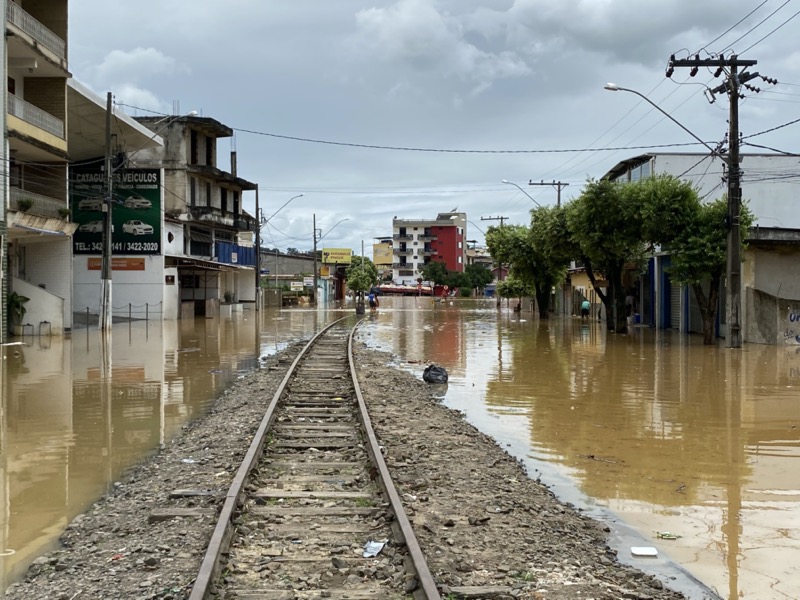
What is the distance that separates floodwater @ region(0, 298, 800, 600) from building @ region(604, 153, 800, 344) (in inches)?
97.9

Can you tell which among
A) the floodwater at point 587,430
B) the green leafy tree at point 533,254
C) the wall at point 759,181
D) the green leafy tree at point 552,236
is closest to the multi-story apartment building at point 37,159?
the floodwater at point 587,430

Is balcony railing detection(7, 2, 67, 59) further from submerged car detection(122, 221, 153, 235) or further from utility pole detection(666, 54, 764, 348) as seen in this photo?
utility pole detection(666, 54, 764, 348)

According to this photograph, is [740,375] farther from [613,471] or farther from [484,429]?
[613,471]

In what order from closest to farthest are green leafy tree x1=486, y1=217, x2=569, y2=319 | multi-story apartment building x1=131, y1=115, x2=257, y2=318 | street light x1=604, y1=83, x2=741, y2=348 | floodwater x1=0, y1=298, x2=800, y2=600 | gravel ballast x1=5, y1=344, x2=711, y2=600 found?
1. gravel ballast x1=5, y1=344, x2=711, y2=600
2. floodwater x1=0, y1=298, x2=800, y2=600
3. street light x1=604, y1=83, x2=741, y2=348
4. green leafy tree x1=486, y1=217, x2=569, y2=319
5. multi-story apartment building x1=131, y1=115, x2=257, y2=318

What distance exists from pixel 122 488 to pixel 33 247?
2781cm

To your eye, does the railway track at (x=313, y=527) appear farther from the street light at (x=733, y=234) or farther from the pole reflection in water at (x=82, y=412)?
the street light at (x=733, y=234)

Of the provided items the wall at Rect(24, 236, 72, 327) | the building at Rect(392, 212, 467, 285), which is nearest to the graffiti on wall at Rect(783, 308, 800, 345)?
the wall at Rect(24, 236, 72, 327)

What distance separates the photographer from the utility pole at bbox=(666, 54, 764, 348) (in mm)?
24219

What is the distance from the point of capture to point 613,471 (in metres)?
9.15

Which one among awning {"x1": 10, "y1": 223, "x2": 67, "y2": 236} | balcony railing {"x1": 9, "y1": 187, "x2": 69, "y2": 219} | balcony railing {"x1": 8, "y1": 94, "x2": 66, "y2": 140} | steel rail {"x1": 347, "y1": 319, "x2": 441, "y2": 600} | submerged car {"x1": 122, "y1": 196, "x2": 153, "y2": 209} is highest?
balcony railing {"x1": 8, "y1": 94, "x2": 66, "y2": 140}

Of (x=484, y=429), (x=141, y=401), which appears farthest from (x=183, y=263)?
(x=484, y=429)

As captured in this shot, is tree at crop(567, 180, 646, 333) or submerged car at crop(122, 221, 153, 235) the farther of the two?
submerged car at crop(122, 221, 153, 235)

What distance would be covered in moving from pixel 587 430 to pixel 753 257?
19.4 metres

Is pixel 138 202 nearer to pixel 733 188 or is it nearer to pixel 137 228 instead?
pixel 137 228
